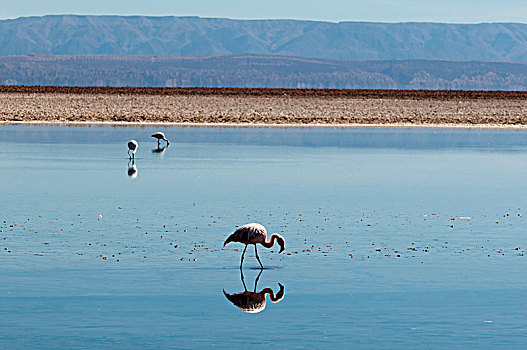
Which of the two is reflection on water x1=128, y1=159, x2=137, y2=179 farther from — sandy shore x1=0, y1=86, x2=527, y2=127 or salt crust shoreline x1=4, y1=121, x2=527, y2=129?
sandy shore x1=0, y1=86, x2=527, y2=127

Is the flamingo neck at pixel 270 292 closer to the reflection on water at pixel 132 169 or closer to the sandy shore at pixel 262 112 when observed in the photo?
the reflection on water at pixel 132 169

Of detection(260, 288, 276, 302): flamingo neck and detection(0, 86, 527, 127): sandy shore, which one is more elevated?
detection(0, 86, 527, 127): sandy shore

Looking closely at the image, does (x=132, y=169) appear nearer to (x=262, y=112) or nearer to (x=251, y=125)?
(x=251, y=125)

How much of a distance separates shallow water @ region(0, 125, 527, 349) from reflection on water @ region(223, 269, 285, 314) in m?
0.09

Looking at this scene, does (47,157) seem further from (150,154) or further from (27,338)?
(27,338)

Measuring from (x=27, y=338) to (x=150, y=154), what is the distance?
1766cm

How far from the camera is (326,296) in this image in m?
8.99

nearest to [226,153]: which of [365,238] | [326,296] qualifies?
[365,238]

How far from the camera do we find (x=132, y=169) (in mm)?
20844

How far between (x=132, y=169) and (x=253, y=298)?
1217 centimetres

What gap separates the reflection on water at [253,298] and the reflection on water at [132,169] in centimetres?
1027

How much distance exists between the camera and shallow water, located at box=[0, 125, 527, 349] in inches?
311

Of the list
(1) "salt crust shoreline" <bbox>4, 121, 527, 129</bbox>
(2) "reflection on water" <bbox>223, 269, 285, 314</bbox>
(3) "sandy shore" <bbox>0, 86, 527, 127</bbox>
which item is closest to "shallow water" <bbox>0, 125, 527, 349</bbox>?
(2) "reflection on water" <bbox>223, 269, 285, 314</bbox>

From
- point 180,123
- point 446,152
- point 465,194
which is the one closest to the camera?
point 465,194
